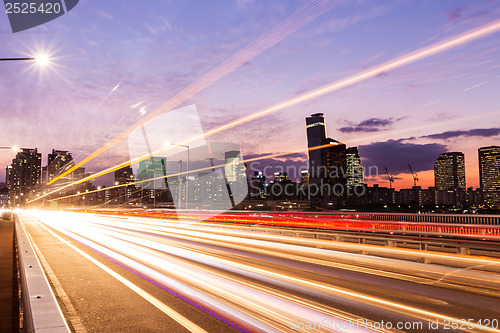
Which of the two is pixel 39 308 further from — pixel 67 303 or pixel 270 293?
pixel 270 293

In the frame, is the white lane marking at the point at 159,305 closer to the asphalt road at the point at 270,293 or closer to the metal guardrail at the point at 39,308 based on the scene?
the asphalt road at the point at 270,293

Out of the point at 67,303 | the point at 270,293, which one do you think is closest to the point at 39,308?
the point at 67,303

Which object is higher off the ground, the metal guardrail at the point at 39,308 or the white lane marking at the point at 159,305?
the metal guardrail at the point at 39,308

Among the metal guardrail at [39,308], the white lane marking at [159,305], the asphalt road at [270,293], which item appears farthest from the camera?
the asphalt road at [270,293]

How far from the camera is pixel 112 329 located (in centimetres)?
641

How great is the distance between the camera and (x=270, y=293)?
8.73 metres

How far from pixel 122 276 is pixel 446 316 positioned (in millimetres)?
8675

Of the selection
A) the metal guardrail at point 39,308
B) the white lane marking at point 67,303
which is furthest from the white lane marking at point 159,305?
the metal guardrail at point 39,308

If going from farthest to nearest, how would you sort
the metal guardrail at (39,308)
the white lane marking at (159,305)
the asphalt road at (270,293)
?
the asphalt road at (270,293) → the white lane marking at (159,305) → the metal guardrail at (39,308)

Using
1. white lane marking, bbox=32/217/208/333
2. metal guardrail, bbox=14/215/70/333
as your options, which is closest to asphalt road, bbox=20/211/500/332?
white lane marking, bbox=32/217/208/333

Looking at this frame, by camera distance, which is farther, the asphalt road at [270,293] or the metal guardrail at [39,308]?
the asphalt road at [270,293]

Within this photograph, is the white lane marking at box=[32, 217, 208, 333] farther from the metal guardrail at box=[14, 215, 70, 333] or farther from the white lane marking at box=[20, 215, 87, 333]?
the metal guardrail at box=[14, 215, 70, 333]

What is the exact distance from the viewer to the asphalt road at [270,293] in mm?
6695

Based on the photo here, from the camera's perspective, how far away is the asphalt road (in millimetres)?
6695
